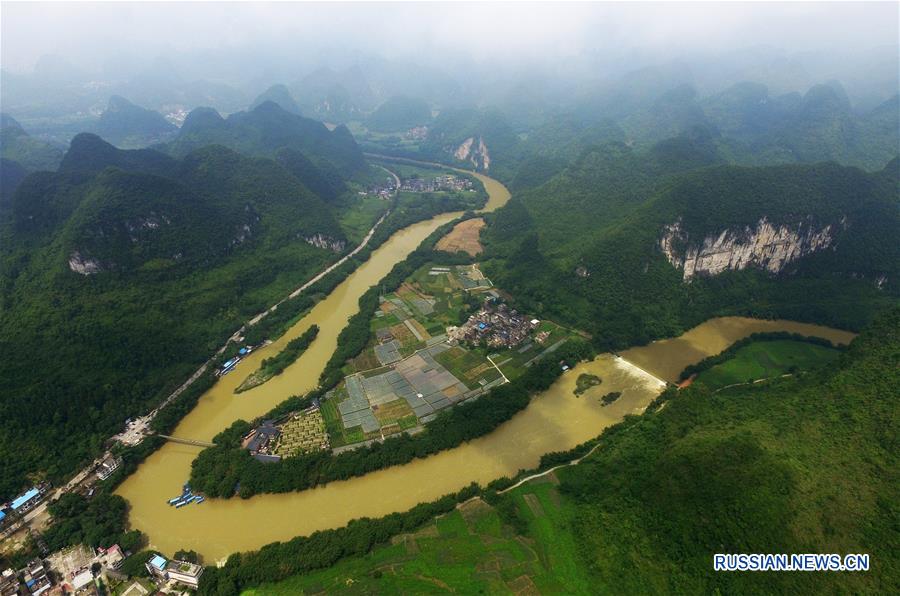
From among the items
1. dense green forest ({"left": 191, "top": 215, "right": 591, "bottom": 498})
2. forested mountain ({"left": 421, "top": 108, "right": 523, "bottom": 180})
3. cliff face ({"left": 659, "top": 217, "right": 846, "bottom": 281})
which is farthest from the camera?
forested mountain ({"left": 421, "top": 108, "right": 523, "bottom": 180})

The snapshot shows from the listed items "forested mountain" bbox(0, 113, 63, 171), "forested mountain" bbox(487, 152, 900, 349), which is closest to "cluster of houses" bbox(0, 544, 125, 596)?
"forested mountain" bbox(487, 152, 900, 349)

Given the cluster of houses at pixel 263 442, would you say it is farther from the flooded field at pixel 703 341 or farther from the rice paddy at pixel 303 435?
the flooded field at pixel 703 341

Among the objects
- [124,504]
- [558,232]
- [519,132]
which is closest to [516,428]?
[124,504]

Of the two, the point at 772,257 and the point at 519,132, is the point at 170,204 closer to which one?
the point at 772,257

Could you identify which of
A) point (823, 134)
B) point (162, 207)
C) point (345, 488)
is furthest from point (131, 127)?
point (823, 134)

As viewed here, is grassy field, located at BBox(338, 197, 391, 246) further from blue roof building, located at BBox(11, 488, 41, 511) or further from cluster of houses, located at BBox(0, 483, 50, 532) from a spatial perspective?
blue roof building, located at BBox(11, 488, 41, 511)

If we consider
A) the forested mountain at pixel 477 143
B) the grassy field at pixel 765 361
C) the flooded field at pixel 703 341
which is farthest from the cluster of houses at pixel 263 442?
the forested mountain at pixel 477 143

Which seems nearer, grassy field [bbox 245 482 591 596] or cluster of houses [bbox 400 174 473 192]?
grassy field [bbox 245 482 591 596]
